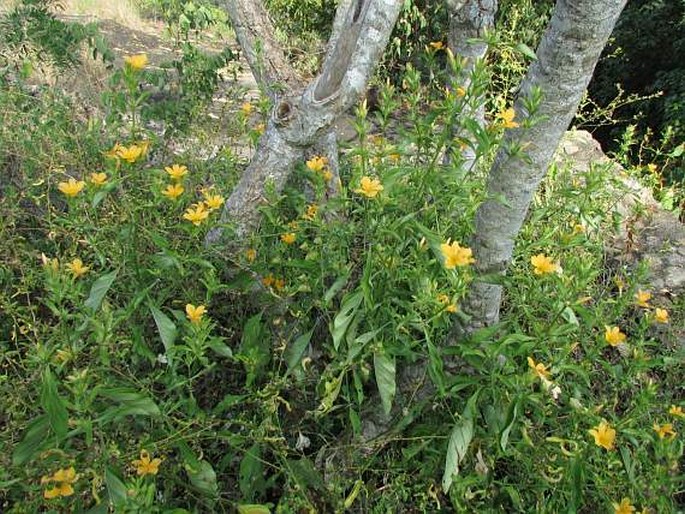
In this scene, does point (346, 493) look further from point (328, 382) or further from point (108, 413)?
point (108, 413)

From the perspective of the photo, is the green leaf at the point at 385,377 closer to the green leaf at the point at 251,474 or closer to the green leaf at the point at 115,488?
the green leaf at the point at 251,474

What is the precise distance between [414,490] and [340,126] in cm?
380

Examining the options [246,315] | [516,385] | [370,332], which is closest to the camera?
[516,385]

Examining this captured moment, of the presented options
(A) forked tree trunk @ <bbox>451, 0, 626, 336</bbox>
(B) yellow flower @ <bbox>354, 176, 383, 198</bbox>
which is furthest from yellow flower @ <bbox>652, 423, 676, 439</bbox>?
(B) yellow flower @ <bbox>354, 176, 383, 198</bbox>

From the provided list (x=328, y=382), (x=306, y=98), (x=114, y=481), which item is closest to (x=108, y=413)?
(x=114, y=481)

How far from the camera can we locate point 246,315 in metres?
2.16

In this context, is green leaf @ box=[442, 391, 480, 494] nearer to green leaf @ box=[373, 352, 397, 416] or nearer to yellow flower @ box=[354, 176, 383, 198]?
green leaf @ box=[373, 352, 397, 416]

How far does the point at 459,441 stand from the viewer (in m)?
1.65

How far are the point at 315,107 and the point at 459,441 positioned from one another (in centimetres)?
128

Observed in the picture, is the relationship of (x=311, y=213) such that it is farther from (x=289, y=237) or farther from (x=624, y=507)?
(x=624, y=507)

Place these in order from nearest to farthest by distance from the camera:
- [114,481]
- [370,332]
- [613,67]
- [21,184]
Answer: [114,481] → [370,332] → [21,184] → [613,67]

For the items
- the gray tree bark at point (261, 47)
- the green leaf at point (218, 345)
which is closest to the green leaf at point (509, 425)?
the green leaf at point (218, 345)

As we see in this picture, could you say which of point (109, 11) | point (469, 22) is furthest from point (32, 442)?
point (109, 11)

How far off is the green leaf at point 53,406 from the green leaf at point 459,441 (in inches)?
37.0
